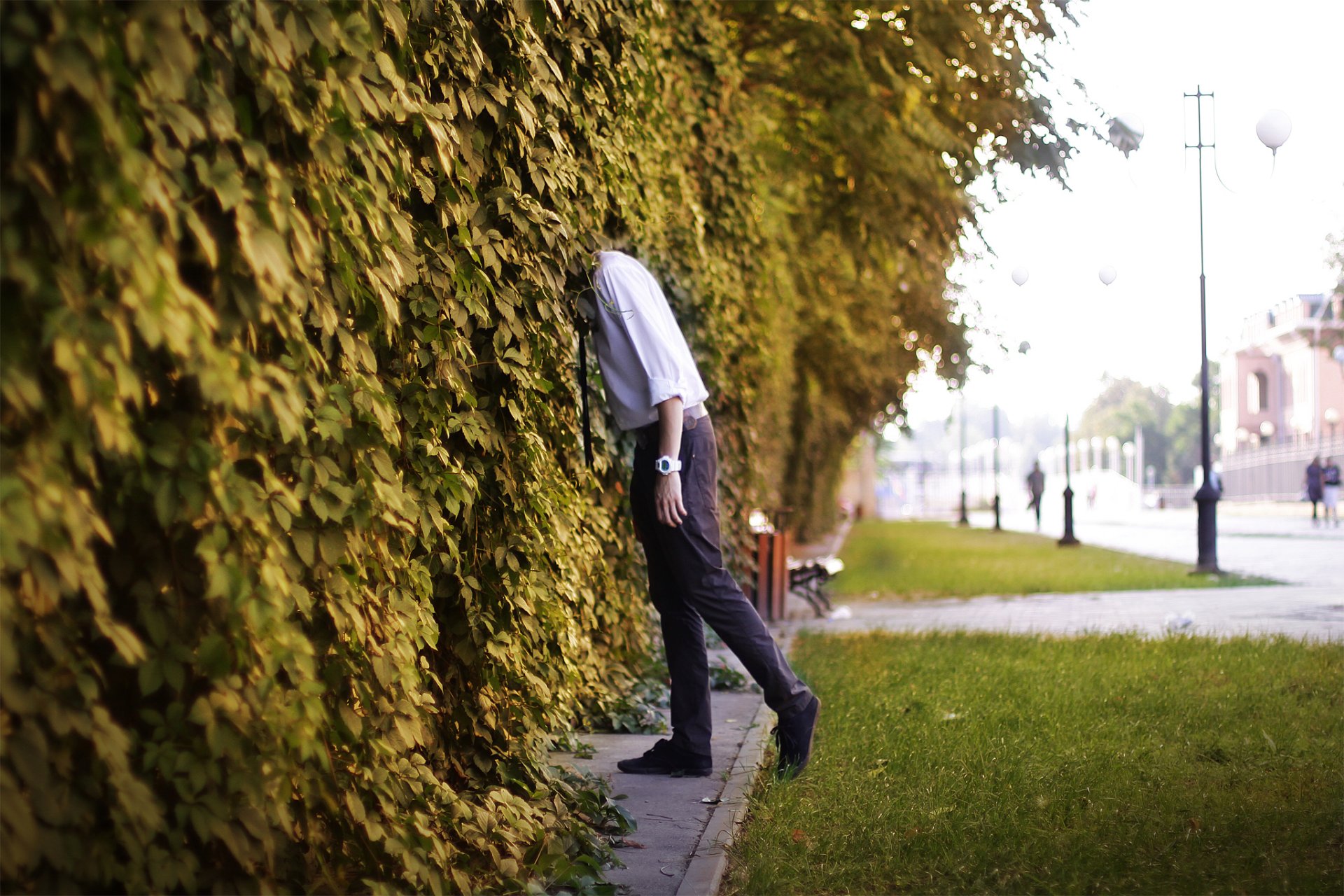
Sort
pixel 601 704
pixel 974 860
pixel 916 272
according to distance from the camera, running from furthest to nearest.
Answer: pixel 916 272 → pixel 601 704 → pixel 974 860

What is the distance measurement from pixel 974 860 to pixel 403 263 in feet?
7.73

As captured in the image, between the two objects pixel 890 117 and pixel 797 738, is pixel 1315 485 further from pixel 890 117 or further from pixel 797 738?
pixel 797 738

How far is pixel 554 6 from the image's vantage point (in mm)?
3738

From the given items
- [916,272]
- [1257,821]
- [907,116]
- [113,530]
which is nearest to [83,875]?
[113,530]

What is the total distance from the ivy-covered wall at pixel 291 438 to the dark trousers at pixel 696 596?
1.33 feet

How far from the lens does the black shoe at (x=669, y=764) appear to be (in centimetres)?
488

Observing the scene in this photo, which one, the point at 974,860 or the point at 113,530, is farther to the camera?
the point at 974,860

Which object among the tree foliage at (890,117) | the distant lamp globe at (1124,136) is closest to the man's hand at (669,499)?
the tree foliage at (890,117)

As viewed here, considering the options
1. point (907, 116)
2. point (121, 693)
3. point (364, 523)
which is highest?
point (907, 116)

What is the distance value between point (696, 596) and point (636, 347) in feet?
3.06

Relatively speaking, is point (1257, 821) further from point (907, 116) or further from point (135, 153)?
point (907, 116)

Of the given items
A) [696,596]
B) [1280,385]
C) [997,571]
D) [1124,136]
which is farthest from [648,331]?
[1280,385]

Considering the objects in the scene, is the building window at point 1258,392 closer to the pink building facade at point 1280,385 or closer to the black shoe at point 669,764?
the pink building facade at point 1280,385

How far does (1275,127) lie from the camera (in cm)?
1565
